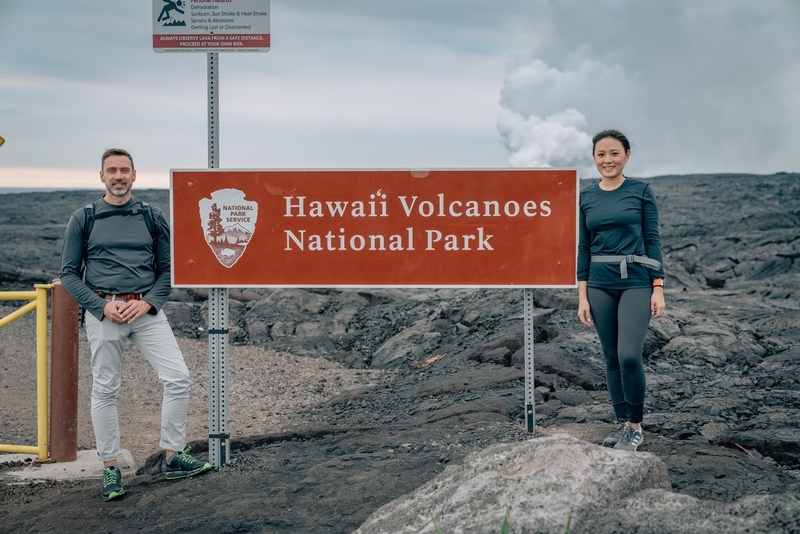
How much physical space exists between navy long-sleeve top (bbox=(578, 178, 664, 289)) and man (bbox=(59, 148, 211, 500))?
2594 millimetres

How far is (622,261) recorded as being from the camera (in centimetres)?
420

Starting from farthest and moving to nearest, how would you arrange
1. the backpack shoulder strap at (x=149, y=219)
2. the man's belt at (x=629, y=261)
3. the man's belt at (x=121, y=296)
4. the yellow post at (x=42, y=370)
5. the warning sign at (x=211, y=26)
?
the yellow post at (x=42, y=370), the warning sign at (x=211, y=26), the backpack shoulder strap at (x=149, y=219), the man's belt at (x=121, y=296), the man's belt at (x=629, y=261)

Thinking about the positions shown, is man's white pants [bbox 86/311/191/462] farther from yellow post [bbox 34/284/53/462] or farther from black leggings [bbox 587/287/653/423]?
black leggings [bbox 587/287/653/423]

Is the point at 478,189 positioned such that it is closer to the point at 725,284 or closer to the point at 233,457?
the point at 233,457

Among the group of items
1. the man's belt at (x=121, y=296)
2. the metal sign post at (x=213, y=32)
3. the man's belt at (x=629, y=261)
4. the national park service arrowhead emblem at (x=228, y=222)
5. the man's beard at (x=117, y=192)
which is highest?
the metal sign post at (x=213, y=32)

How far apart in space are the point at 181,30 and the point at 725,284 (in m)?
17.2

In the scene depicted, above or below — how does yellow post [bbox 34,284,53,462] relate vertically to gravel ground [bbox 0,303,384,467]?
above

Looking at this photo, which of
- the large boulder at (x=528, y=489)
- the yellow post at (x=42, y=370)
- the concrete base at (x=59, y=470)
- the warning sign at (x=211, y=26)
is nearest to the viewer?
the large boulder at (x=528, y=489)

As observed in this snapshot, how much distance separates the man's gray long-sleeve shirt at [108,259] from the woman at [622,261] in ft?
8.70

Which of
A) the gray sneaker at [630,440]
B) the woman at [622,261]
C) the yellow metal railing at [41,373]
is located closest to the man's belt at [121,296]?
the yellow metal railing at [41,373]

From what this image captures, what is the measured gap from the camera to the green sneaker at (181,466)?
453 centimetres

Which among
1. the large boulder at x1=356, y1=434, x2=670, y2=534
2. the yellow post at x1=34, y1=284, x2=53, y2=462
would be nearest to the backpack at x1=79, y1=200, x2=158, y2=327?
the yellow post at x1=34, y1=284, x2=53, y2=462

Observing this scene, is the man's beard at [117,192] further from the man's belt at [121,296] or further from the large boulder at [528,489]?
the large boulder at [528,489]

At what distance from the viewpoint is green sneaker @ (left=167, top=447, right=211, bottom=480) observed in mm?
4531
